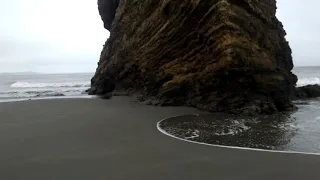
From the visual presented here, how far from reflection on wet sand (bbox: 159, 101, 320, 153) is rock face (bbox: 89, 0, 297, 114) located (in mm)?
1559

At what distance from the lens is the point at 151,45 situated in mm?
18859

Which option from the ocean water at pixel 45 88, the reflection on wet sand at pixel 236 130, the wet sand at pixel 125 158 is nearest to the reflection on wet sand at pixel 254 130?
the reflection on wet sand at pixel 236 130

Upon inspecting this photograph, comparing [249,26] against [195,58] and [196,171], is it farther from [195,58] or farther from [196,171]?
[196,171]

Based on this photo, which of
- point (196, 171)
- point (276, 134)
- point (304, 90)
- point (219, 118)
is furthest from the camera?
point (304, 90)

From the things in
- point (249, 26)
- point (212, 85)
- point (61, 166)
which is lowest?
point (61, 166)

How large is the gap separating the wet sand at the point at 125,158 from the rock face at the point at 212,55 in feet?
18.7

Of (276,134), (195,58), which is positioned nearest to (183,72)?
(195,58)

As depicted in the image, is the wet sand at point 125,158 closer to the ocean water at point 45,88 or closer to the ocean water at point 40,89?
the ocean water at point 40,89

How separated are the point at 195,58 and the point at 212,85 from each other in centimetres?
202

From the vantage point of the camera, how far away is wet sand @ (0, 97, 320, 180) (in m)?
5.65

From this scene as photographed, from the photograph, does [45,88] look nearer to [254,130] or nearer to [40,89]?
[40,89]

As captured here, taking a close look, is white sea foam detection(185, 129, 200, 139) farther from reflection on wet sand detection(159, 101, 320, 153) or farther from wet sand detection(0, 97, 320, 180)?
wet sand detection(0, 97, 320, 180)

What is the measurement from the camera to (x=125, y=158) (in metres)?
6.68

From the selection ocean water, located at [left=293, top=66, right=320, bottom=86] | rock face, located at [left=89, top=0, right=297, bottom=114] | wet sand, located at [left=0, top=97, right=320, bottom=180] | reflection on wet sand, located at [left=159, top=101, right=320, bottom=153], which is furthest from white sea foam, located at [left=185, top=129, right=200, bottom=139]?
ocean water, located at [left=293, top=66, right=320, bottom=86]
